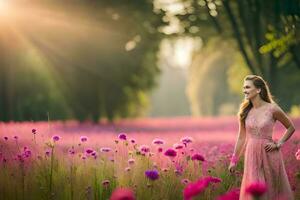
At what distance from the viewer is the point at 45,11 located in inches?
1055

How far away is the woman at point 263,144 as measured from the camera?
22.8 ft

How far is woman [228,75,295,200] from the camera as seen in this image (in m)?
6.94

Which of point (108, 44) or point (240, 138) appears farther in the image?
point (108, 44)

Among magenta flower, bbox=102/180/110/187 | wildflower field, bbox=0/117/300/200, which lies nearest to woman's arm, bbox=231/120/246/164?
wildflower field, bbox=0/117/300/200

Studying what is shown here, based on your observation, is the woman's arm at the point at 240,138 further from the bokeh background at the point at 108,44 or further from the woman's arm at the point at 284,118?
the bokeh background at the point at 108,44

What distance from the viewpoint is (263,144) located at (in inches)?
273

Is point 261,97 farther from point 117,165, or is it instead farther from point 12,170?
point 12,170

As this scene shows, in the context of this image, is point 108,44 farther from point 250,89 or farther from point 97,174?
point 250,89

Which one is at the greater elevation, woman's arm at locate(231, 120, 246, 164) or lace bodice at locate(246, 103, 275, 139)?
lace bodice at locate(246, 103, 275, 139)

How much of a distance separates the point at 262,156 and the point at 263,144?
132mm

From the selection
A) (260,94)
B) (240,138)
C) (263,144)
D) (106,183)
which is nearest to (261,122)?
(263,144)

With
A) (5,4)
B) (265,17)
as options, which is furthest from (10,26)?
(265,17)

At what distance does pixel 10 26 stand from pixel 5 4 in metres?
1.88

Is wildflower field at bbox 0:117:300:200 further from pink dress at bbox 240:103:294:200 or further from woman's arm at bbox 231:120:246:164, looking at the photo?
pink dress at bbox 240:103:294:200
